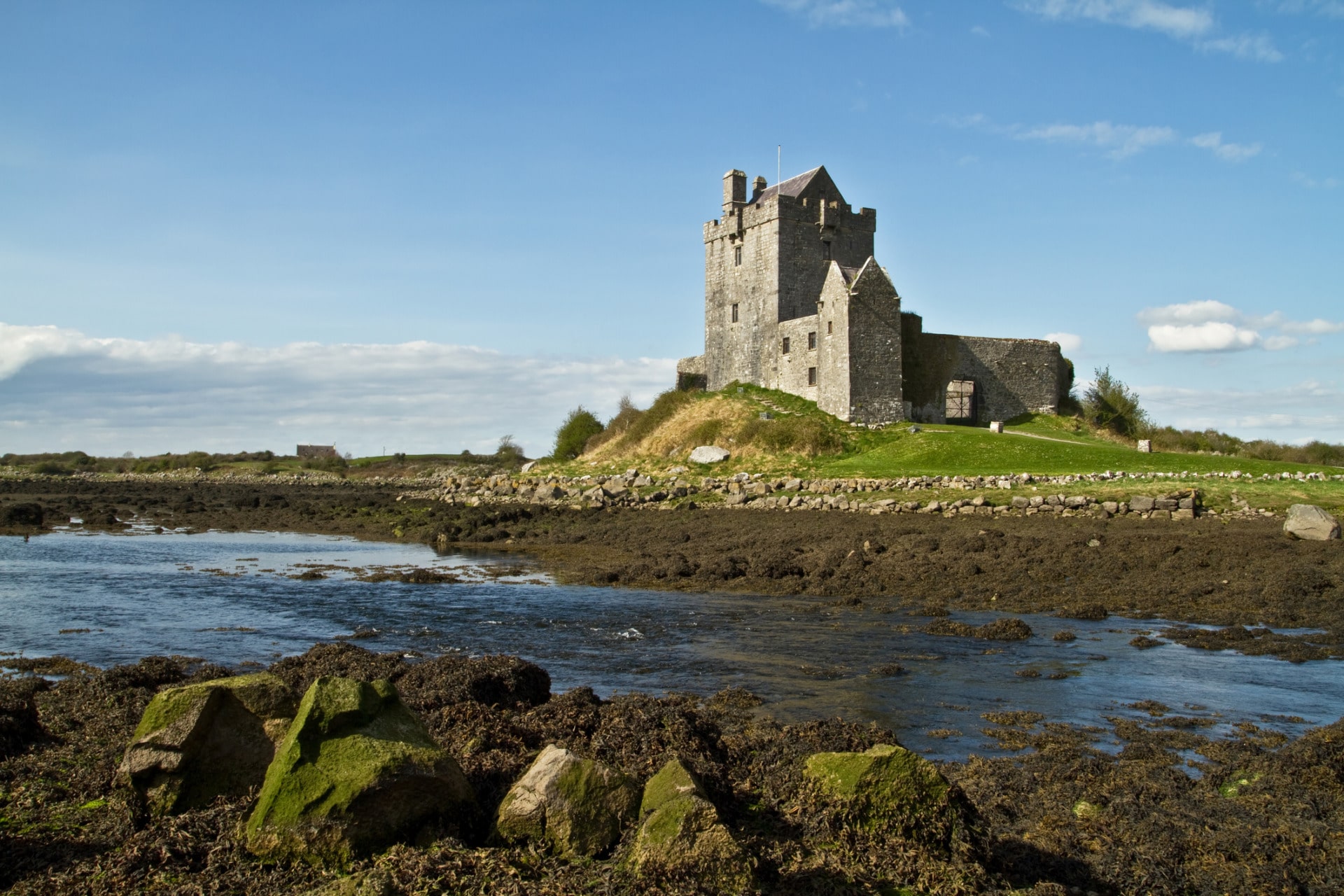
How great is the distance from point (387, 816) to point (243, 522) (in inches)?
1416

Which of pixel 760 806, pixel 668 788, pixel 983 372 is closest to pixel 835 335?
pixel 983 372

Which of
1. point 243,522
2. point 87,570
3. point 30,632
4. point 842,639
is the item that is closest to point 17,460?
point 243,522

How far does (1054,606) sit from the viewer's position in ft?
52.4

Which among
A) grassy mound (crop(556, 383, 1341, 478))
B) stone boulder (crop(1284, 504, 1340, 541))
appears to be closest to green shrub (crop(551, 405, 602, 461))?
grassy mound (crop(556, 383, 1341, 478))

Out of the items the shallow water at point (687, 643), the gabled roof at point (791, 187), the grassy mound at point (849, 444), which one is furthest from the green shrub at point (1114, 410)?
the shallow water at point (687, 643)

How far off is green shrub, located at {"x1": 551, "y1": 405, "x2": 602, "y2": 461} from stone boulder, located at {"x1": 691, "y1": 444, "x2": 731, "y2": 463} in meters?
14.1

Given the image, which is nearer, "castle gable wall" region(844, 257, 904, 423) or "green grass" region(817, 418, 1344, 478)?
A: "green grass" region(817, 418, 1344, 478)

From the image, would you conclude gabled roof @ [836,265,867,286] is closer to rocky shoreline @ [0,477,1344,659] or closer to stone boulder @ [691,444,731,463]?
stone boulder @ [691,444,731,463]

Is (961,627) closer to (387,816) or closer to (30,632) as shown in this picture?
(387,816)

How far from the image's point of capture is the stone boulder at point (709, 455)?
128ft

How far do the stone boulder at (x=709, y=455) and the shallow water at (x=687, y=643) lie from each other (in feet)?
58.0

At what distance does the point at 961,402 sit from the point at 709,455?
13041 millimetres

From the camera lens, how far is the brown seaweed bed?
5.33 meters

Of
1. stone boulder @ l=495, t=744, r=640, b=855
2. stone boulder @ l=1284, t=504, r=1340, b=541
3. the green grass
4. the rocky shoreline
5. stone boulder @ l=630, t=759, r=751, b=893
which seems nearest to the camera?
stone boulder @ l=630, t=759, r=751, b=893
